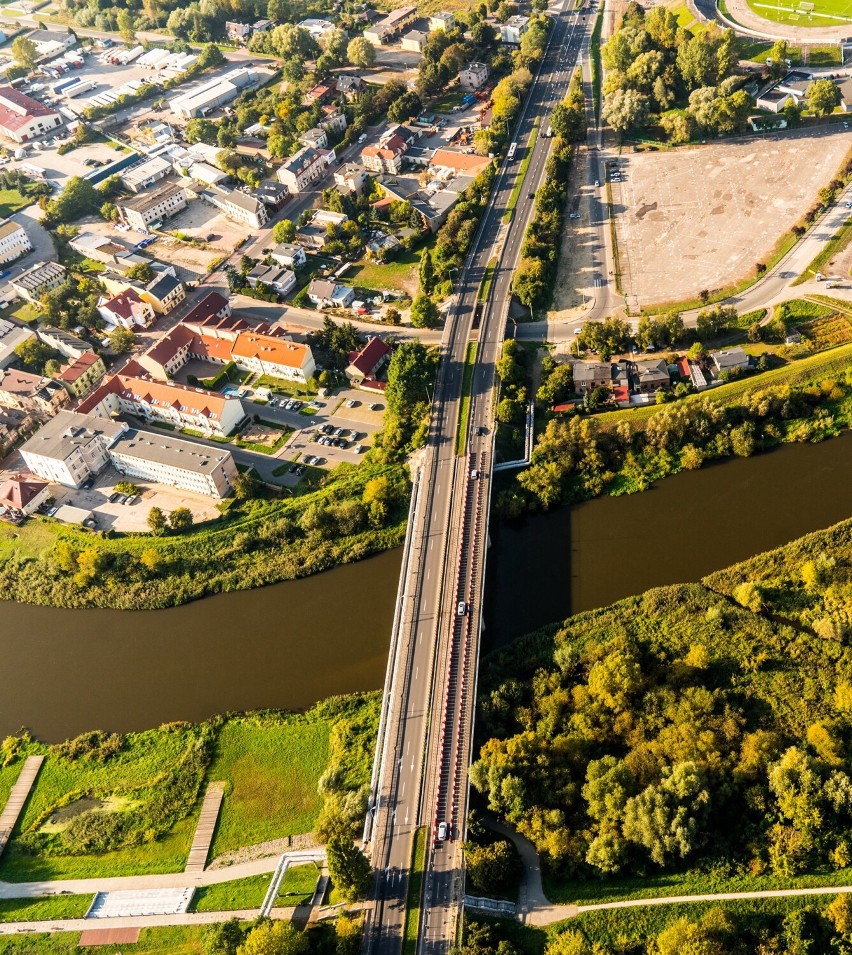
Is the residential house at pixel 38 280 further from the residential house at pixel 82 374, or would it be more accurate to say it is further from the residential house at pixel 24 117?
the residential house at pixel 24 117

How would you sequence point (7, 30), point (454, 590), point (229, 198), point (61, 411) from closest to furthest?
point (454, 590) < point (61, 411) < point (229, 198) < point (7, 30)

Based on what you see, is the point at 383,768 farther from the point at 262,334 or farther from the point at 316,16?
the point at 316,16

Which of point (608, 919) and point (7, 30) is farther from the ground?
point (7, 30)

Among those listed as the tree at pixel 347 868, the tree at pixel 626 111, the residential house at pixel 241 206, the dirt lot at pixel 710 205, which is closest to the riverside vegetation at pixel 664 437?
the dirt lot at pixel 710 205

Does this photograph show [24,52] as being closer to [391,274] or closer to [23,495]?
[391,274]

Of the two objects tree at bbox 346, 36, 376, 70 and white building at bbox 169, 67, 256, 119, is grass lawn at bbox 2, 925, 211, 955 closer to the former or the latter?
white building at bbox 169, 67, 256, 119

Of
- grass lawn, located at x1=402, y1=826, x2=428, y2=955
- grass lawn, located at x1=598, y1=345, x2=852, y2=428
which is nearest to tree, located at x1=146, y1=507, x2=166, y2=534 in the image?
grass lawn, located at x1=402, y1=826, x2=428, y2=955

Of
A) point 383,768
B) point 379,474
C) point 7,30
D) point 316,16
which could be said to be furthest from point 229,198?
point 7,30
